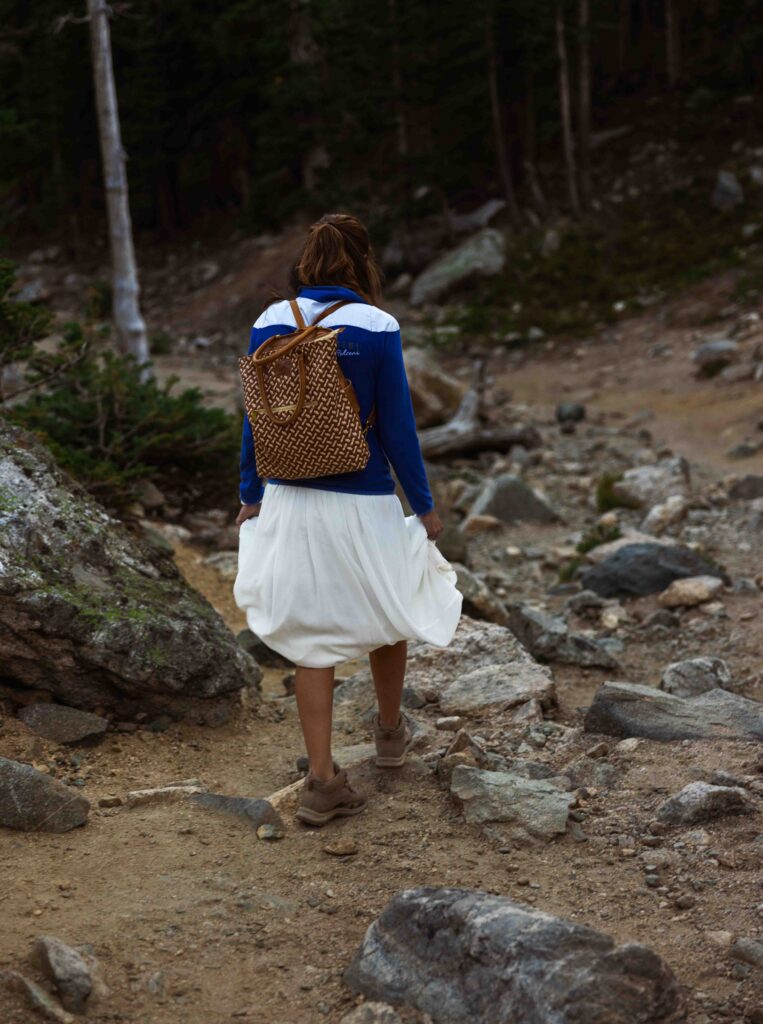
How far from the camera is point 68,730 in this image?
14.4ft

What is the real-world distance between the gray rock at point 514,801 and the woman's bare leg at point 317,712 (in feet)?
1.57

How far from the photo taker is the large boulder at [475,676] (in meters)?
5.00

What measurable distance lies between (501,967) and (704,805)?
1.33 meters

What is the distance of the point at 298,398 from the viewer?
3545mm

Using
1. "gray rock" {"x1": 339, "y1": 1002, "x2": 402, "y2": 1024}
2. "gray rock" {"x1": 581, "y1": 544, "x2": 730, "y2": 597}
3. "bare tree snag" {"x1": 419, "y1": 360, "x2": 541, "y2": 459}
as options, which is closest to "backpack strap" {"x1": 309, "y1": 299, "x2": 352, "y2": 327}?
"gray rock" {"x1": 339, "y1": 1002, "x2": 402, "y2": 1024}

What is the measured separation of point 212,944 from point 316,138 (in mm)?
27889

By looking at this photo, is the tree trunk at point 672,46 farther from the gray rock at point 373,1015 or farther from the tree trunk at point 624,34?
the gray rock at point 373,1015

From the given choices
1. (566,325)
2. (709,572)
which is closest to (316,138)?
(566,325)

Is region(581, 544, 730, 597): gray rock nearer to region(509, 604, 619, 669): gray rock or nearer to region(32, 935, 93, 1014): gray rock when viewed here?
region(509, 604, 619, 669): gray rock

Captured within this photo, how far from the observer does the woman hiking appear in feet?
12.0

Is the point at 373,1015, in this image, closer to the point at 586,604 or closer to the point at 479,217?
the point at 586,604

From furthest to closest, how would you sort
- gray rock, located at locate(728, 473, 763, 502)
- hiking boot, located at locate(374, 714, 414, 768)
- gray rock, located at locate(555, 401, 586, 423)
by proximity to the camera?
gray rock, located at locate(555, 401, 586, 423) < gray rock, located at locate(728, 473, 763, 502) < hiking boot, located at locate(374, 714, 414, 768)

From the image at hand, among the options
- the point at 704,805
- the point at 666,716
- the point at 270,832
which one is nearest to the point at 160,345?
the point at 666,716

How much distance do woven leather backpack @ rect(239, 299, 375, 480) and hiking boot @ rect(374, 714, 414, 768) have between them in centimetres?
110
